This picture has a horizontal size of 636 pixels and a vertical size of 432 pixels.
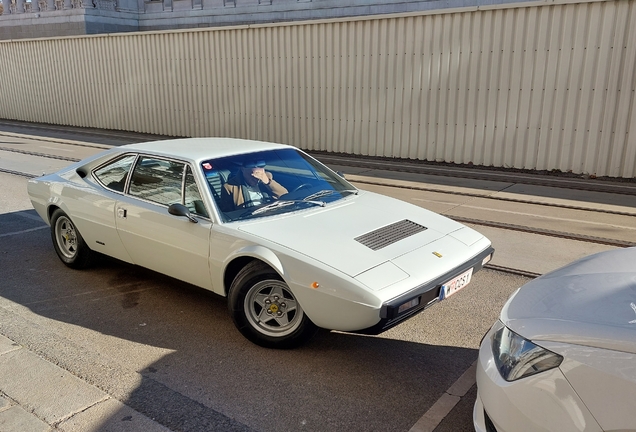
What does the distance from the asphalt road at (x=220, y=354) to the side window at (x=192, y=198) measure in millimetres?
953

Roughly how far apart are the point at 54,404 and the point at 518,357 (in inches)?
110

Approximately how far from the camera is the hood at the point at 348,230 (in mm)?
3873

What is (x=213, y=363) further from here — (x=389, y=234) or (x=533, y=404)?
(x=533, y=404)

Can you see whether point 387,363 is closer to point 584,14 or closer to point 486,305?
point 486,305

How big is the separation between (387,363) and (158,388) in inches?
62.1

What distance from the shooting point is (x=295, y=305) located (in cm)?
406

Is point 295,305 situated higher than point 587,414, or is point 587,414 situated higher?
point 587,414

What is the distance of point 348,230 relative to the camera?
4.28 meters

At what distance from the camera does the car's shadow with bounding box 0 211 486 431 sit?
136 inches

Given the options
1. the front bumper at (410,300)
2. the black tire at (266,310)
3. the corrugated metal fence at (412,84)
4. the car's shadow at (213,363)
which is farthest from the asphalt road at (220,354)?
the corrugated metal fence at (412,84)

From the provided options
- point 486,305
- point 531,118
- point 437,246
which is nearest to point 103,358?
point 437,246

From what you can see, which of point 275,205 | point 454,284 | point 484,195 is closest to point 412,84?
point 484,195

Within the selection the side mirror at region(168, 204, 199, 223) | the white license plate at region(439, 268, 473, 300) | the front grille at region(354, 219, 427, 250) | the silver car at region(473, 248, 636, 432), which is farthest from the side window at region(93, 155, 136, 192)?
the silver car at region(473, 248, 636, 432)

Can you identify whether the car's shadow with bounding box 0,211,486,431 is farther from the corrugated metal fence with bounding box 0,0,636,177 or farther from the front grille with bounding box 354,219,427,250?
the corrugated metal fence with bounding box 0,0,636,177
